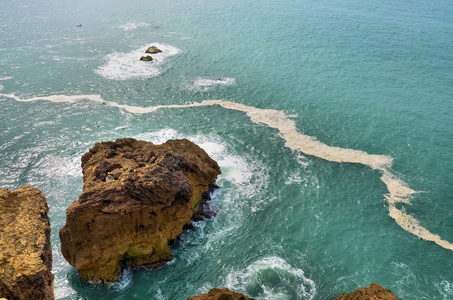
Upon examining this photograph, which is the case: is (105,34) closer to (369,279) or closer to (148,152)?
(148,152)

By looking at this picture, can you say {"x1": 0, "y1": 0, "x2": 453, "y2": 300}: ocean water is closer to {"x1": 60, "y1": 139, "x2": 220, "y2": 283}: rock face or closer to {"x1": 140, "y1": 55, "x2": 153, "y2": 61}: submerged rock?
{"x1": 140, "y1": 55, "x2": 153, "y2": 61}: submerged rock

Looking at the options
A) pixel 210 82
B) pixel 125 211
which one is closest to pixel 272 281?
pixel 125 211

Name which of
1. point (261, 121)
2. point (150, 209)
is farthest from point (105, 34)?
point (150, 209)

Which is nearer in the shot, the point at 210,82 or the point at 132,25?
the point at 210,82

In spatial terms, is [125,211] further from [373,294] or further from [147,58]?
[147,58]

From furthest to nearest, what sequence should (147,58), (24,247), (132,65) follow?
(147,58)
(132,65)
(24,247)
